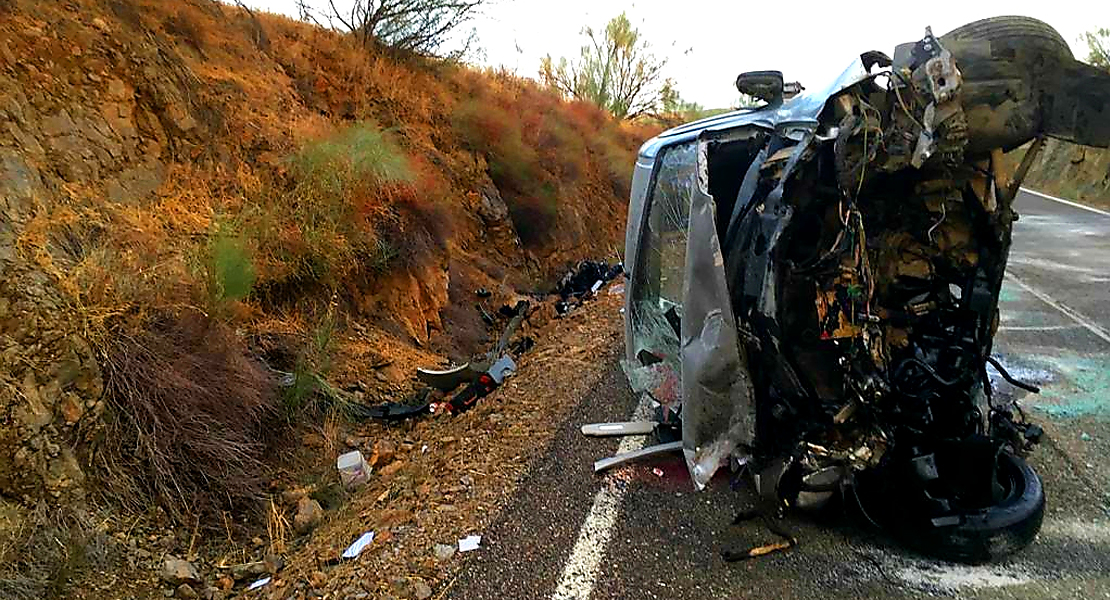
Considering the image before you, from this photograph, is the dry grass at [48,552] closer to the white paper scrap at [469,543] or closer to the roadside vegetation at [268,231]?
the roadside vegetation at [268,231]

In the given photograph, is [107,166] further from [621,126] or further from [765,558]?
[621,126]

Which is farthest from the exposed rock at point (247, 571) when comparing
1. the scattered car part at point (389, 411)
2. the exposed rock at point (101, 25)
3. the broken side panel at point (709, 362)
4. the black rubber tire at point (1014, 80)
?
the exposed rock at point (101, 25)

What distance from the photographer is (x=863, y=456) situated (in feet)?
10.6

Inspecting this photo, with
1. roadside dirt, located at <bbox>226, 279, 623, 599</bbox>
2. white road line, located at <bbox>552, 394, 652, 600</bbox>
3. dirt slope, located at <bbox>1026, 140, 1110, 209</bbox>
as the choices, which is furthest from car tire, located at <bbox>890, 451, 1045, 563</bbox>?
dirt slope, located at <bbox>1026, 140, 1110, 209</bbox>

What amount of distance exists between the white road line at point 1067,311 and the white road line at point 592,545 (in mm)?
5328

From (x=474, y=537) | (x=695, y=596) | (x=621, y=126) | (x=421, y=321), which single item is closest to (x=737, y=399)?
(x=695, y=596)

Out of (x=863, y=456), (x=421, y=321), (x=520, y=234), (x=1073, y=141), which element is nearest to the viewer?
(x=1073, y=141)

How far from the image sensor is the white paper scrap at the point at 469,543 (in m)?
3.74

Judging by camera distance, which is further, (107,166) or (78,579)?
(107,166)

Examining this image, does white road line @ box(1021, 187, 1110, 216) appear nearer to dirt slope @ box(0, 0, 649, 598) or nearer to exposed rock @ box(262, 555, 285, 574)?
dirt slope @ box(0, 0, 649, 598)

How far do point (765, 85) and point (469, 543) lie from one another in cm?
300

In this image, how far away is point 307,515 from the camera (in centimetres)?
447

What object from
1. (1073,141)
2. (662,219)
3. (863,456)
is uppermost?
(1073,141)

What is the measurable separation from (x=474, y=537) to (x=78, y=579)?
6.03 feet
